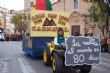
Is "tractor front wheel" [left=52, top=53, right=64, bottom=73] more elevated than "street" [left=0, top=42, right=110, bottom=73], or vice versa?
"tractor front wheel" [left=52, top=53, right=64, bottom=73]

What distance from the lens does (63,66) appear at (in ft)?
42.7

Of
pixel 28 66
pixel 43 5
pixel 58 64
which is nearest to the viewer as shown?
pixel 58 64

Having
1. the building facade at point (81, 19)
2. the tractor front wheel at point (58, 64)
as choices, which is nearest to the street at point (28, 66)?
the tractor front wheel at point (58, 64)

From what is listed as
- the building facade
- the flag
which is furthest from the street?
the building facade

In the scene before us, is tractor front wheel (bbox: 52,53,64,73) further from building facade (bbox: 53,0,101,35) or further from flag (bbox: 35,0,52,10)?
building facade (bbox: 53,0,101,35)

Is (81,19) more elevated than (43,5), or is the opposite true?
(43,5)

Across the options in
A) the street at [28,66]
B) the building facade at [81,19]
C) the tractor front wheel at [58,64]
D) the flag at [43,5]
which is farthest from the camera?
the building facade at [81,19]

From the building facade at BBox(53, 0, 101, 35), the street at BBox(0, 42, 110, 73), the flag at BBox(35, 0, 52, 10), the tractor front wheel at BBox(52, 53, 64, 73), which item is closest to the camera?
the tractor front wheel at BBox(52, 53, 64, 73)

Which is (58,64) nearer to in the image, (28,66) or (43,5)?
(28,66)

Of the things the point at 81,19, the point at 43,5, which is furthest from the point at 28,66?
the point at 81,19

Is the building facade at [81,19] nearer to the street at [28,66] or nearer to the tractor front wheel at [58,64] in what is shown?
the street at [28,66]

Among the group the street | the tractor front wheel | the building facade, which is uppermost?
the building facade

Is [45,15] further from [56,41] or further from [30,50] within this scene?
[56,41]

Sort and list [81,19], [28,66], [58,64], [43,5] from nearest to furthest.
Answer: [58,64] → [28,66] → [43,5] → [81,19]
